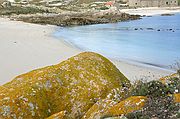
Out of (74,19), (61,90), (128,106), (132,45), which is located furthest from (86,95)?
(74,19)

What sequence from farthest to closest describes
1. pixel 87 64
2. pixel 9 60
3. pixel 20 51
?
1. pixel 20 51
2. pixel 9 60
3. pixel 87 64

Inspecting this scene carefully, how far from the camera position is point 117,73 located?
261 inches

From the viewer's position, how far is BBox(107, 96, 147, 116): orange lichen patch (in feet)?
14.5

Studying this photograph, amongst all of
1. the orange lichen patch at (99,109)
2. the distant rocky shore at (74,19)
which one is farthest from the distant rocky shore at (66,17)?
the orange lichen patch at (99,109)

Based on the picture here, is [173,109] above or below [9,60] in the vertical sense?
above

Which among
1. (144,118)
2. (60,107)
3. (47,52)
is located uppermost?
(144,118)

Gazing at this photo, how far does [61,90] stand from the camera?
5785 mm

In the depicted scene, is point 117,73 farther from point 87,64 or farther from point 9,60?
point 9,60

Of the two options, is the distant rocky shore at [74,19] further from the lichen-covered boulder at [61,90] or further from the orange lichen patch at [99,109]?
the orange lichen patch at [99,109]

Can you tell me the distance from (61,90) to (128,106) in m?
1.61

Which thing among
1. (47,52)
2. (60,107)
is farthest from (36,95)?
(47,52)

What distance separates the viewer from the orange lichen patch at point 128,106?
441 cm

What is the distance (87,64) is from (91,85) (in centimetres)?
59

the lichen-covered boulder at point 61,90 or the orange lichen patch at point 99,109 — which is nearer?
the orange lichen patch at point 99,109
